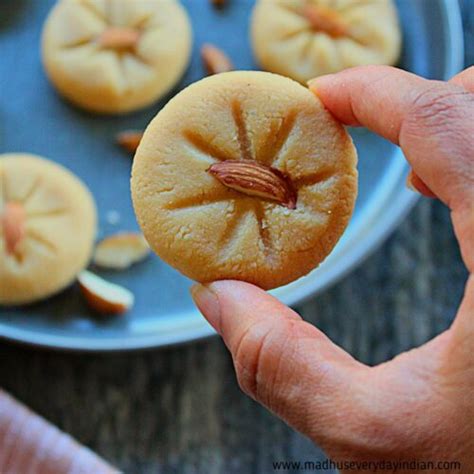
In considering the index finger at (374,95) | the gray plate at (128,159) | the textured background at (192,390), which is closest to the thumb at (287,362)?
the index finger at (374,95)

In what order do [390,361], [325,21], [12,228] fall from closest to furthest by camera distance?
[390,361] < [12,228] < [325,21]

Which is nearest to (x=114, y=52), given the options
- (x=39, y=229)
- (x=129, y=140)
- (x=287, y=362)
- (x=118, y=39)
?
(x=118, y=39)

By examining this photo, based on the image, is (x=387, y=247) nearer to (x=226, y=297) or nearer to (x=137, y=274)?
(x=137, y=274)

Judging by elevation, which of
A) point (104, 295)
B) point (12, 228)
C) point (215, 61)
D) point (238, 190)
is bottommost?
point (104, 295)

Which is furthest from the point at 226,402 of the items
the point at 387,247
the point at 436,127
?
the point at 436,127

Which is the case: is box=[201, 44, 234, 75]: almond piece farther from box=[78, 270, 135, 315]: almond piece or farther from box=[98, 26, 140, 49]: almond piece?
box=[78, 270, 135, 315]: almond piece

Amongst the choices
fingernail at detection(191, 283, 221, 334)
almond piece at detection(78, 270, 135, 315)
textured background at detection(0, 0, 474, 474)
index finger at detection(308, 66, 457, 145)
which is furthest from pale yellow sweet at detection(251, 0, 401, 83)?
fingernail at detection(191, 283, 221, 334)

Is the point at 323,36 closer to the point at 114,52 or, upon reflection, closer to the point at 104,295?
the point at 114,52
